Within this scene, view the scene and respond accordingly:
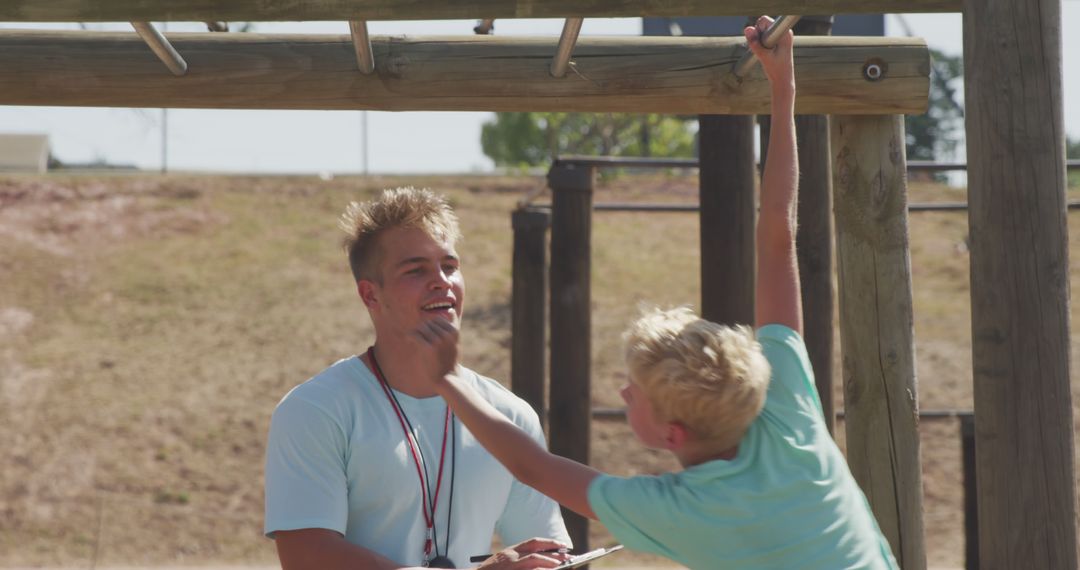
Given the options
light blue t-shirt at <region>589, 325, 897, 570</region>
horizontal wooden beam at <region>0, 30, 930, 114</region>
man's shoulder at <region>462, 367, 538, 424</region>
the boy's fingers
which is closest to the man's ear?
man's shoulder at <region>462, 367, 538, 424</region>

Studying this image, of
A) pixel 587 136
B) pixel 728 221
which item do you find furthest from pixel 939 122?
pixel 728 221

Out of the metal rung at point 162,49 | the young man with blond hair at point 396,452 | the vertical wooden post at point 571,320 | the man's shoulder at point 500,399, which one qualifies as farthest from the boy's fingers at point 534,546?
the vertical wooden post at point 571,320

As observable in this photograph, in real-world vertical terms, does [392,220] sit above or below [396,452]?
above

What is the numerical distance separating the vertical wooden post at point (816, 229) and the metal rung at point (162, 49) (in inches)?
76.7

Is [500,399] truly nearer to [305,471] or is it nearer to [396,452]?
[396,452]

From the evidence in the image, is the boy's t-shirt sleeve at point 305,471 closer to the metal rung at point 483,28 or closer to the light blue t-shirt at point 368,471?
the light blue t-shirt at point 368,471

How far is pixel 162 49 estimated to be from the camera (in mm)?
3357

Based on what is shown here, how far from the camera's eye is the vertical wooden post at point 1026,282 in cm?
274

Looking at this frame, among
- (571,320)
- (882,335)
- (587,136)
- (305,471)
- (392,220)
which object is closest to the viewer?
(305,471)

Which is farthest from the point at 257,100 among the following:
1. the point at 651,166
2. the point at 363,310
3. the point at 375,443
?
the point at 363,310

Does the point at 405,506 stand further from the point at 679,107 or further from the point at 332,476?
the point at 679,107

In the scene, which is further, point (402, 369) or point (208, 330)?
point (208, 330)

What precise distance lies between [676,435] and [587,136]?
30.4m

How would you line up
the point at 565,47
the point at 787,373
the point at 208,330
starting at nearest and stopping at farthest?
the point at 787,373
the point at 565,47
the point at 208,330
